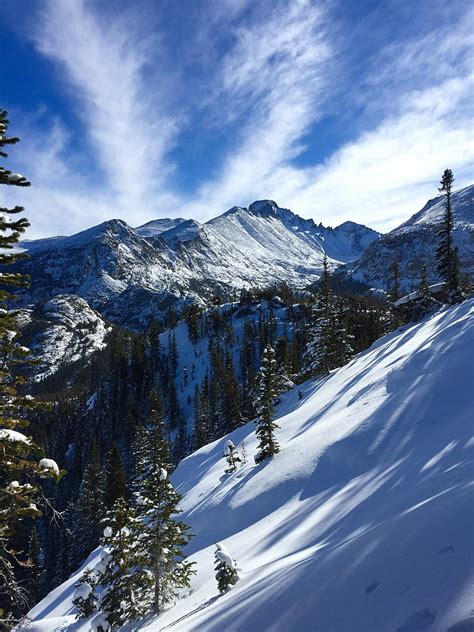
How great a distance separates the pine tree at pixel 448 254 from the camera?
3850 cm

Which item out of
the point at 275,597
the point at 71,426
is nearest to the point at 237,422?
the point at 275,597

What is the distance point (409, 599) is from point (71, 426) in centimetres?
12532

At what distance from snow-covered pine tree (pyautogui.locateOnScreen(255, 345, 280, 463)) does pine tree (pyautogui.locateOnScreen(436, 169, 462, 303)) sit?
23717 millimetres

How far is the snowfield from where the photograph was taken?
4855 mm

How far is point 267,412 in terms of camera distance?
83.2 ft

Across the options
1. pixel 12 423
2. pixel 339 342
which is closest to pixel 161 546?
pixel 12 423

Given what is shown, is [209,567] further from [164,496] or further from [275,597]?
[275,597]

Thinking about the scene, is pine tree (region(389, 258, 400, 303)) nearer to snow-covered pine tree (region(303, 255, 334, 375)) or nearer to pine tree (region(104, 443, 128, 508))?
snow-covered pine tree (region(303, 255, 334, 375))

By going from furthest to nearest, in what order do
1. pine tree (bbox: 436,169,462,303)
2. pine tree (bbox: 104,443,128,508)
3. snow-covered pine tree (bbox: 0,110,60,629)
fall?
pine tree (bbox: 104,443,128,508) < pine tree (bbox: 436,169,462,303) < snow-covered pine tree (bbox: 0,110,60,629)

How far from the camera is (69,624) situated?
1961 cm

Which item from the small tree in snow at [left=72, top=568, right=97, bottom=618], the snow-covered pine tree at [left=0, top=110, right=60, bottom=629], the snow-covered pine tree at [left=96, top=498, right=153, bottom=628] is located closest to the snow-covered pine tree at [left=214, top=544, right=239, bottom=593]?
the snow-covered pine tree at [left=0, top=110, right=60, bottom=629]

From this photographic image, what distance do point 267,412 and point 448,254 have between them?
28423mm

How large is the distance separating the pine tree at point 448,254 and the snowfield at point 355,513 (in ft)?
34.3

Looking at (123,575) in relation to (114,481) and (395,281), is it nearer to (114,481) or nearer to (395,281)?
(114,481)
